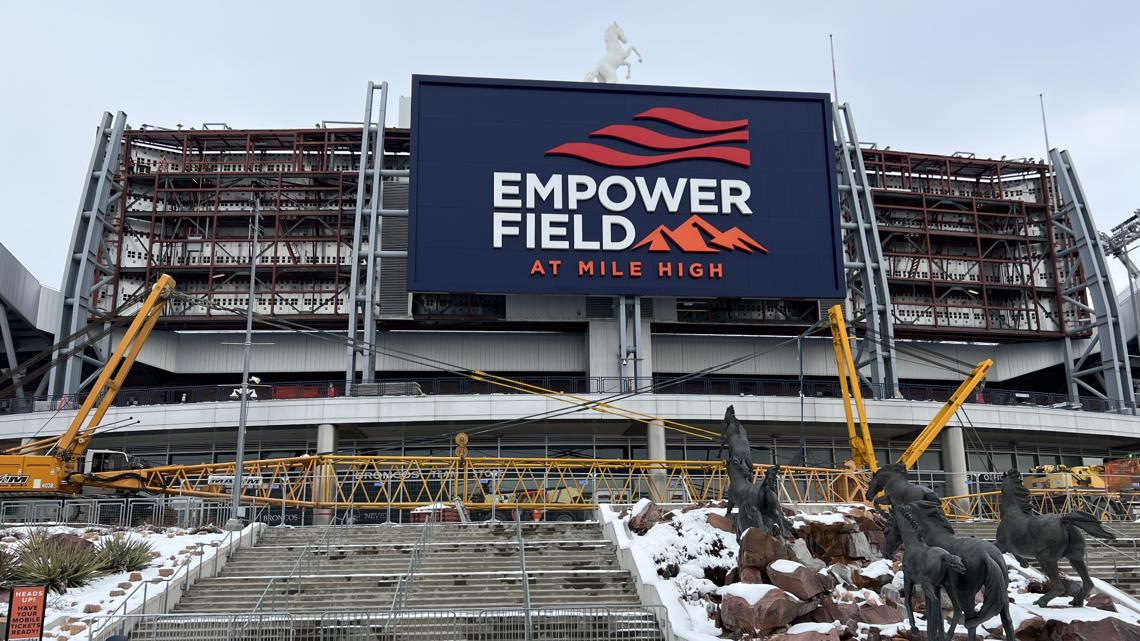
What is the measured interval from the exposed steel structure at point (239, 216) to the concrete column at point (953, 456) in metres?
30.1

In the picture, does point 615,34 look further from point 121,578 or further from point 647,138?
point 121,578

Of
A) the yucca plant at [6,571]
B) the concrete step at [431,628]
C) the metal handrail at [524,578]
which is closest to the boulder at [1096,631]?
the concrete step at [431,628]

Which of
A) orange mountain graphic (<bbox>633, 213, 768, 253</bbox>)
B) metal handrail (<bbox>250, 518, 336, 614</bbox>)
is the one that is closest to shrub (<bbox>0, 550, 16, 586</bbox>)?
metal handrail (<bbox>250, 518, 336, 614</bbox>)

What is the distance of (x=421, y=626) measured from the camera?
1928 centimetres

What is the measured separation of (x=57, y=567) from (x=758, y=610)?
49.0 feet

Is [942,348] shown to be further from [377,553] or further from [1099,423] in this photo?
[377,553]

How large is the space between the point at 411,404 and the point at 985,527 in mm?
25879

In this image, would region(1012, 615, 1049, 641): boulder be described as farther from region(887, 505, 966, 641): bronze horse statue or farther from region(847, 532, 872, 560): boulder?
region(847, 532, 872, 560): boulder

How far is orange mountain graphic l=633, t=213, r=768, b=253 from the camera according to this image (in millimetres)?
50531

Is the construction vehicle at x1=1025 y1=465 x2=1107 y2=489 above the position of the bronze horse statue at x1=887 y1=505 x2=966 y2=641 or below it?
above

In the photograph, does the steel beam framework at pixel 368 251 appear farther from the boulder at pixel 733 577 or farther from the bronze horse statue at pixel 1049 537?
the bronze horse statue at pixel 1049 537

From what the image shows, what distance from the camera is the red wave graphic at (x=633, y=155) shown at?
169ft

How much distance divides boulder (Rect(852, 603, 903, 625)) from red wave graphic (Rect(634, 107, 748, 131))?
3593 cm

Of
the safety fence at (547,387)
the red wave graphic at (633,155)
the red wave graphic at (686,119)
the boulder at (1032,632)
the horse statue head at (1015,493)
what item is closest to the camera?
the boulder at (1032,632)
